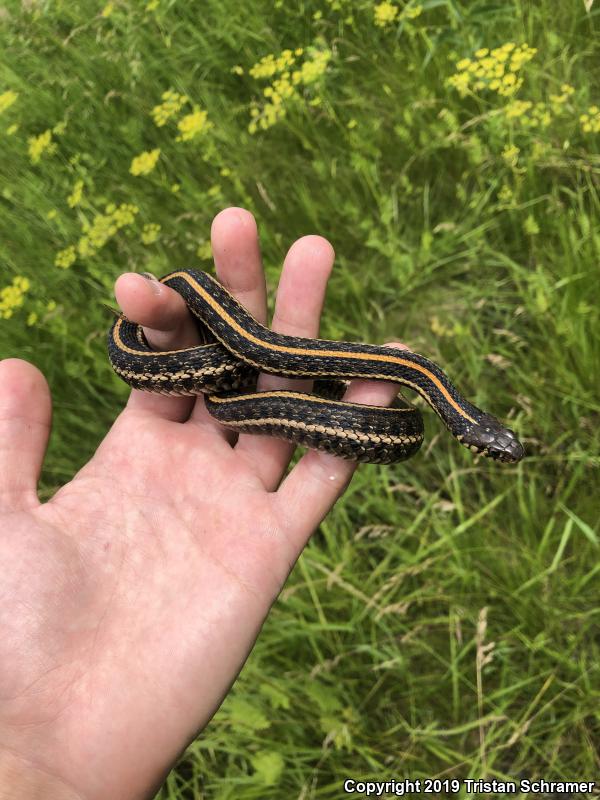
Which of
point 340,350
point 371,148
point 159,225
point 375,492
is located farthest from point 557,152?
point 159,225

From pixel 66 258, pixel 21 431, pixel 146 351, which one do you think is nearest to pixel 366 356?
pixel 146 351

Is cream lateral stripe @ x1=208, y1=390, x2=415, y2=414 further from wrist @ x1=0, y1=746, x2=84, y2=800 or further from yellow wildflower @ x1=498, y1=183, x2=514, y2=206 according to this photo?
wrist @ x1=0, y1=746, x2=84, y2=800

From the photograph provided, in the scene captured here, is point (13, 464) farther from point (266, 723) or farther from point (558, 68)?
point (558, 68)

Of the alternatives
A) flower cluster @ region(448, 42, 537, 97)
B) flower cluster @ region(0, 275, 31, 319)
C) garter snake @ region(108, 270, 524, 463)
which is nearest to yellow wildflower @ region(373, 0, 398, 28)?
flower cluster @ region(448, 42, 537, 97)

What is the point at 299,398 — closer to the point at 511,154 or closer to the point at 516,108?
the point at 511,154

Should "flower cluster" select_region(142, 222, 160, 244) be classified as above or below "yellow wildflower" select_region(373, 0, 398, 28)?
below

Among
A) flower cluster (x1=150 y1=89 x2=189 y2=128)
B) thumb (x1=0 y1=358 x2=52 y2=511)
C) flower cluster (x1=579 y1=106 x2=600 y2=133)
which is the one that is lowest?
flower cluster (x1=579 y1=106 x2=600 y2=133)
